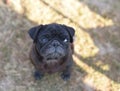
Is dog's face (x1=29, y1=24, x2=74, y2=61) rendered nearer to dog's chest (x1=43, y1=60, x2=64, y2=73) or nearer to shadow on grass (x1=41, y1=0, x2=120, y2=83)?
dog's chest (x1=43, y1=60, x2=64, y2=73)

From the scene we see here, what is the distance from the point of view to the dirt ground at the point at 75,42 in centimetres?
424

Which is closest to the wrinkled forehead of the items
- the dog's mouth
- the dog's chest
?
the dog's mouth

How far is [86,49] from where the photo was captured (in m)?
4.59

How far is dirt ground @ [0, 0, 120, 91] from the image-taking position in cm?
424

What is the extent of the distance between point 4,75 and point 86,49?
3.80 ft

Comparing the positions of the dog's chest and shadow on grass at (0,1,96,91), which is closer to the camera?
the dog's chest

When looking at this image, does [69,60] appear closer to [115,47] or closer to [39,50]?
[39,50]

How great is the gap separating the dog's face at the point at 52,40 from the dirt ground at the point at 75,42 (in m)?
0.75

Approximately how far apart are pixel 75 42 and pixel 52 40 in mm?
1143

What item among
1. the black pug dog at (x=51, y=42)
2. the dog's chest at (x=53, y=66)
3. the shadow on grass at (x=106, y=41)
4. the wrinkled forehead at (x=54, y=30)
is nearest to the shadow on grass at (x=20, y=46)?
the shadow on grass at (x=106, y=41)

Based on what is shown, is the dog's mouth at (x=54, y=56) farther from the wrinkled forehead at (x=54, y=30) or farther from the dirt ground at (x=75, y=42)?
the dirt ground at (x=75, y=42)

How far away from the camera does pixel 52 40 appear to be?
11.6 ft

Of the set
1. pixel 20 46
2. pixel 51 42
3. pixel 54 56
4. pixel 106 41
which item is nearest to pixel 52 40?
pixel 51 42

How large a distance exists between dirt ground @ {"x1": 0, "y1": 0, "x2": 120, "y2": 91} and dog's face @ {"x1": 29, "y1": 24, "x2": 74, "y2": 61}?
75 cm
